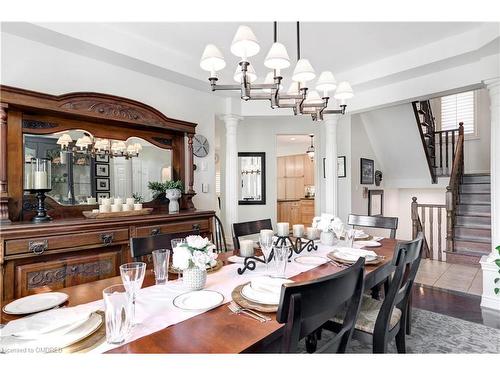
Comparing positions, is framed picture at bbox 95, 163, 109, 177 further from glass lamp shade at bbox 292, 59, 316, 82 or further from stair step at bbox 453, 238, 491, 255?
stair step at bbox 453, 238, 491, 255

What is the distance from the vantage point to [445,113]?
21.4 ft

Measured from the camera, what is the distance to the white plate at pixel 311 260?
1730mm

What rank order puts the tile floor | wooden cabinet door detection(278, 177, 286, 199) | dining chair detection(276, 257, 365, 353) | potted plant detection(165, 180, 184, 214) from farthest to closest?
wooden cabinet door detection(278, 177, 286, 199)
the tile floor
potted plant detection(165, 180, 184, 214)
dining chair detection(276, 257, 365, 353)

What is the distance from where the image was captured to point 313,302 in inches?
32.4

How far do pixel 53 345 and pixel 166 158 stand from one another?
8.64ft

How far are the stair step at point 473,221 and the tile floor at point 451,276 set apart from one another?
29.2 inches

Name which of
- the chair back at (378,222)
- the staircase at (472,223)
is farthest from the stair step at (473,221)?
the chair back at (378,222)

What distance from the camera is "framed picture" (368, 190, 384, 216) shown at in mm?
5629

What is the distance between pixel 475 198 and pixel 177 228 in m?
5.01

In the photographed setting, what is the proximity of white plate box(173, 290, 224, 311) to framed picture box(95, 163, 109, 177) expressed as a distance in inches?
78.3

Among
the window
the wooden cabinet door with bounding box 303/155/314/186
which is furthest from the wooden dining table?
the wooden cabinet door with bounding box 303/155/314/186

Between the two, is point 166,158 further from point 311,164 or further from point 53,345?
point 311,164
